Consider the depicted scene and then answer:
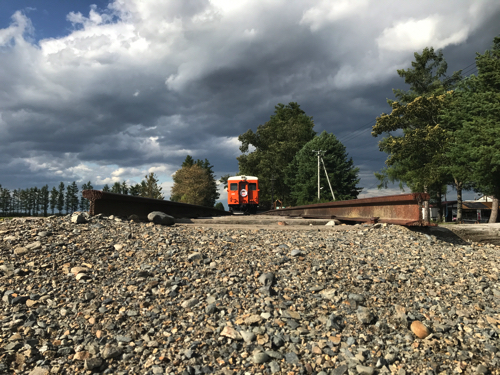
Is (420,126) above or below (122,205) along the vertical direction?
above

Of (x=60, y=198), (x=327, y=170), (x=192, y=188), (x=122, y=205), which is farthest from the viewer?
(x=60, y=198)

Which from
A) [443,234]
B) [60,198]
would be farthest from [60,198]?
[443,234]

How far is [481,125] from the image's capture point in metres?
20.6

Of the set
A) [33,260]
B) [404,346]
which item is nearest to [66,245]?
[33,260]

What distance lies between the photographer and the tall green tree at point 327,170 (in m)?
38.9

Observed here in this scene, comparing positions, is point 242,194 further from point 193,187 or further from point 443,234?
point 193,187

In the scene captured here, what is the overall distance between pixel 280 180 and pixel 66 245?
153 ft

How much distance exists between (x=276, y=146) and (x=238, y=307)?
4578cm

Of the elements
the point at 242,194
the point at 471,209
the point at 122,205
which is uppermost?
the point at 242,194

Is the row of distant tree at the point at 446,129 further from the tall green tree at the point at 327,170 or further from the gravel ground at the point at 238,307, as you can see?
the gravel ground at the point at 238,307

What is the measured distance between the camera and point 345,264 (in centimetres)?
340

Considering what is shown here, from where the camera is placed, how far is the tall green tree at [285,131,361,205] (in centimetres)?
3891

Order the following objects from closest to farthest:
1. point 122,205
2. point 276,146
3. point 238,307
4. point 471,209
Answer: point 238,307
point 122,205
point 276,146
point 471,209

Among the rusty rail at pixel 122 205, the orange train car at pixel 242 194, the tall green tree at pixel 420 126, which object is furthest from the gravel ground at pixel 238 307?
the tall green tree at pixel 420 126
